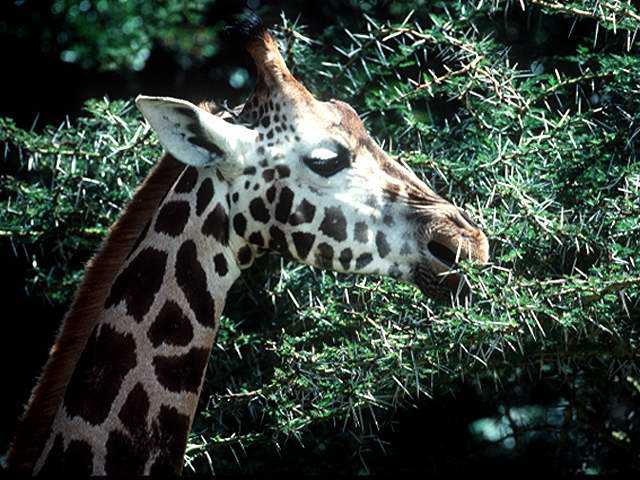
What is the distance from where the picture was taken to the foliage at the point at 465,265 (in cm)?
376

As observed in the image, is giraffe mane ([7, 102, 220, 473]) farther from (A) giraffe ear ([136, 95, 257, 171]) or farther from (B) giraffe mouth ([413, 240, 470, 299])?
(B) giraffe mouth ([413, 240, 470, 299])

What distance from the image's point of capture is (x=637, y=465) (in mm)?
4090

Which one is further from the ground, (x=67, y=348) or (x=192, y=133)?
(x=192, y=133)

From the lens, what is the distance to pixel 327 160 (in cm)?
366

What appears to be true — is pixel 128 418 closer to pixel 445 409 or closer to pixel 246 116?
pixel 246 116

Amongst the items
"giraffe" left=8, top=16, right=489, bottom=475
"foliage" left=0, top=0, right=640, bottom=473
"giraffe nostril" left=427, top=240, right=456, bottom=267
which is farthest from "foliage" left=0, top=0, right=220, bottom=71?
"giraffe nostril" left=427, top=240, right=456, bottom=267

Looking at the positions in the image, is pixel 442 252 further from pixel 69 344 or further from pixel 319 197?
pixel 69 344

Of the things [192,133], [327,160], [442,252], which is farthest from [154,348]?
[442,252]

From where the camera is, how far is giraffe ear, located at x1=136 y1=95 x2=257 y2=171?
139 inches

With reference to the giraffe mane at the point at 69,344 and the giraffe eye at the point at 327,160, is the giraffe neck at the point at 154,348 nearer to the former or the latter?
the giraffe mane at the point at 69,344

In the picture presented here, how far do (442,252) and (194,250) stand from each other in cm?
74

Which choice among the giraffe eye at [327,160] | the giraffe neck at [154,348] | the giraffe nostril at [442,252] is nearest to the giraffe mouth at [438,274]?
the giraffe nostril at [442,252]

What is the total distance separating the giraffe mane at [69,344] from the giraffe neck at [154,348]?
0.19ft

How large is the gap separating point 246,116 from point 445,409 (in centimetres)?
171
